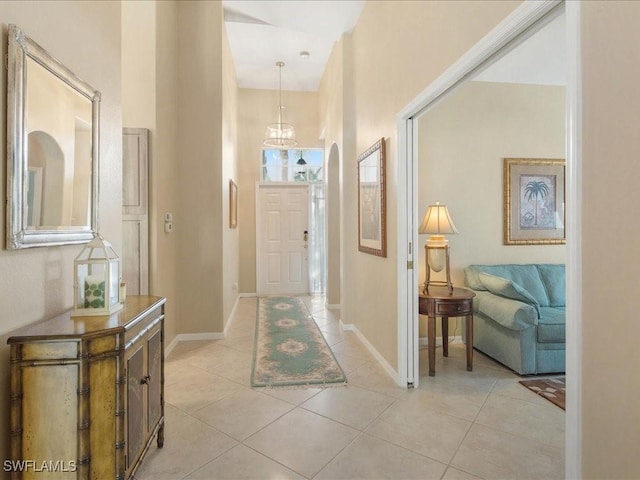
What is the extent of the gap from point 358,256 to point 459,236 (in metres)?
1.14

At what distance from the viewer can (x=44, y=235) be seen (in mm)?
1503

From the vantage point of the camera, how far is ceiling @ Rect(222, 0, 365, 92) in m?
3.81

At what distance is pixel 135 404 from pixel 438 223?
276 cm

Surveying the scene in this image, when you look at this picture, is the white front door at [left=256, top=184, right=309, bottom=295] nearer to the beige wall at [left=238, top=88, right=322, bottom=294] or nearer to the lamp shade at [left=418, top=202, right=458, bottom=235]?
the beige wall at [left=238, top=88, right=322, bottom=294]

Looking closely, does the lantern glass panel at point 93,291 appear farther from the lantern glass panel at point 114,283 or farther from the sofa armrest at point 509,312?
the sofa armrest at point 509,312

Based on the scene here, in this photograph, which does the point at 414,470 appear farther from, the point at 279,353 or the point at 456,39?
the point at 456,39

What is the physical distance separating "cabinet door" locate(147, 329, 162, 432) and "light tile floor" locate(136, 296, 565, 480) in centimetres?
26

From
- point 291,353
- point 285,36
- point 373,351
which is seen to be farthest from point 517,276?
point 285,36

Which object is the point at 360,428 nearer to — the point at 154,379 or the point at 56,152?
the point at 154,379

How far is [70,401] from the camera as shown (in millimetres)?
1315

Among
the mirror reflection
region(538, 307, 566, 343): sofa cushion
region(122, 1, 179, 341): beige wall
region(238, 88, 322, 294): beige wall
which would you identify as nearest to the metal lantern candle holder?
the mirror reflection

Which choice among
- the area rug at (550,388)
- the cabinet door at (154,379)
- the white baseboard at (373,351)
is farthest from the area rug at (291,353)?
the area rug at (550,388)

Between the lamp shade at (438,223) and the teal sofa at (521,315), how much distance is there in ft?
2.17

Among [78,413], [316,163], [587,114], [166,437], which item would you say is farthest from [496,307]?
[316,163]
